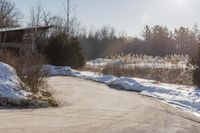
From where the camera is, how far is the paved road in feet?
29.6

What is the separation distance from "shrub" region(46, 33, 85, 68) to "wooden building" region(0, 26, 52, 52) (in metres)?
3.49

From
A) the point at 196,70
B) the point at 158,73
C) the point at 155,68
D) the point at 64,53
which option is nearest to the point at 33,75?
the point at 196,70

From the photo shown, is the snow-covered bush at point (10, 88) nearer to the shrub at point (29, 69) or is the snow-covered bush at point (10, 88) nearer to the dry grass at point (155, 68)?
the shrub at point (29, 69)

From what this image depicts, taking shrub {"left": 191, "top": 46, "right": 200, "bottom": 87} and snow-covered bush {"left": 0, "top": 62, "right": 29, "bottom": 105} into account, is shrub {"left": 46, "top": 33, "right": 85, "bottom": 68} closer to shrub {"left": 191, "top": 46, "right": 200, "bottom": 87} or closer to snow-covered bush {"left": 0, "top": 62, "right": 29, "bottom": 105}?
shrub {"left": 191, "top": 46, "right": 200, "bottom": 87}

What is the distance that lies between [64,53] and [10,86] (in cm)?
2179

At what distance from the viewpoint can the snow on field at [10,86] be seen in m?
12.5

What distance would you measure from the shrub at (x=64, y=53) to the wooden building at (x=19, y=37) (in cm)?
349

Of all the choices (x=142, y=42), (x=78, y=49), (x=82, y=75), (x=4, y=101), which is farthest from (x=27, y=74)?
(x=142, y=42)

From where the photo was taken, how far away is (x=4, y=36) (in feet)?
126

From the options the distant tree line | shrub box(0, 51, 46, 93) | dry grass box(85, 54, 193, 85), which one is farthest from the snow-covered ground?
the distant tree line

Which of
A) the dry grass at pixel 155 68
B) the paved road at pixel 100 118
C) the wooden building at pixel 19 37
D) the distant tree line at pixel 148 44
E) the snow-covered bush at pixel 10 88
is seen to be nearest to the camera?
the paved road at pixel 100 118

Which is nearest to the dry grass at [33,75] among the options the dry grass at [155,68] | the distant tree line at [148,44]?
the dry grass at [155,68]

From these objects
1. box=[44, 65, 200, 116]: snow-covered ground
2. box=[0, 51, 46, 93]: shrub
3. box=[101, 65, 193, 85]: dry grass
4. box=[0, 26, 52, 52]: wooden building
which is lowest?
box=[44, 65, 200, 116]: snow-covered ground

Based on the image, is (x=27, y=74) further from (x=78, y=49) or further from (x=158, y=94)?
(x=78, y=49)
